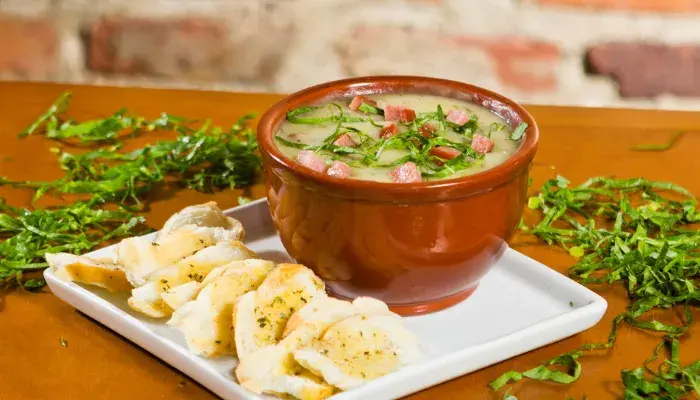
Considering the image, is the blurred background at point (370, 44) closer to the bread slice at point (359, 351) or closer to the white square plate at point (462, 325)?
the white square plate at point (462, 325)

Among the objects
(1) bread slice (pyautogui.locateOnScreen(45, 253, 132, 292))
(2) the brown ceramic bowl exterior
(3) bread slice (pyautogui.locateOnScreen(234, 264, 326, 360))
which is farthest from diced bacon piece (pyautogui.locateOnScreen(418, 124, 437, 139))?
(1) bread slice (pyautogui.locateOnScreen(45, 253, 132, 292))

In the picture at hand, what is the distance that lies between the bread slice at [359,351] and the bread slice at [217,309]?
100mm

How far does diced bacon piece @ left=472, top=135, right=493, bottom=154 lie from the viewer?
1.12 m

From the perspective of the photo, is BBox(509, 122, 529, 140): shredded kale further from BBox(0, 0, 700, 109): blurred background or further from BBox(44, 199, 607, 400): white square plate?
BBox(0, 0, 700, 109): blurred background

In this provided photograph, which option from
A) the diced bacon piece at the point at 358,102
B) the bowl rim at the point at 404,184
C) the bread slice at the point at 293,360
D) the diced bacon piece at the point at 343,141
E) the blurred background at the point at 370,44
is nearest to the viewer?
the bread slice at the point at 293,360

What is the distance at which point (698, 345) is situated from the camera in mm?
1073

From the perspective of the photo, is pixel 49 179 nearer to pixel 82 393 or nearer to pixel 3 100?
pixel 3 100

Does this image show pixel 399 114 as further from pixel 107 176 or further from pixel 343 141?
pixel 107 176

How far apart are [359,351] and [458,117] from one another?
0.34 m

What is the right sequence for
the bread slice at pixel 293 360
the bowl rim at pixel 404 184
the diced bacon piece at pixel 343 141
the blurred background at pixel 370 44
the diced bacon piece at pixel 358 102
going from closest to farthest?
the bread slice at pixel 293 360 < the bowl rim at pixel 404 184 < the diced bacon piece at pixel 343 141 < the diced bacon piece at pixel 358 102 < the blurred background at pixel 370 44

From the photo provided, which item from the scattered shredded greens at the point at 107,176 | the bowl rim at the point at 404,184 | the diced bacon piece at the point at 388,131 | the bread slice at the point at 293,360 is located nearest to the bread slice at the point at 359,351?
the bread slice at the point at 293,360

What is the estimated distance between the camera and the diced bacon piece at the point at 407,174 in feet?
3.44

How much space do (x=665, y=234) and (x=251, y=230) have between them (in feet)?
1.74

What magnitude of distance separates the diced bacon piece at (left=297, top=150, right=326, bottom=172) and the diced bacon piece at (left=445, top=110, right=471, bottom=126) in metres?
0.17
